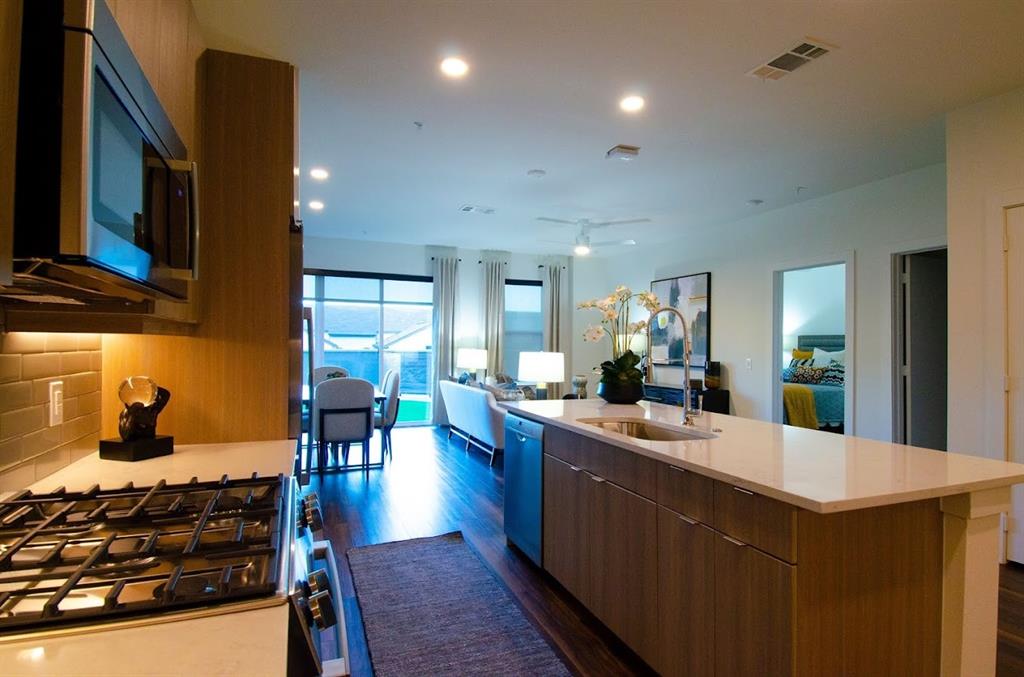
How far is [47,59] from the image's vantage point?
731mm

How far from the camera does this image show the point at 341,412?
193 inches

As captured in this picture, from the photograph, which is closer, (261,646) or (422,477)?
(261,646)

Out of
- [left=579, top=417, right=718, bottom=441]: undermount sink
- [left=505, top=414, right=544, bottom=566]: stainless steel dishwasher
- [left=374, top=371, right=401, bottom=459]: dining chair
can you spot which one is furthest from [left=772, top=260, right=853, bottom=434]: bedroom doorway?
[left=374, top=371, right=401, bottom=459]: dining chair

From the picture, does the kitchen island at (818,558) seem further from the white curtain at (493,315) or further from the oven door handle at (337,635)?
the white curtain at (493,315)

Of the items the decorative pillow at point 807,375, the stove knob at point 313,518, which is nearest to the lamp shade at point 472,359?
the decorative pillow at point 807,375

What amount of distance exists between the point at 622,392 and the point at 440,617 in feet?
5.23

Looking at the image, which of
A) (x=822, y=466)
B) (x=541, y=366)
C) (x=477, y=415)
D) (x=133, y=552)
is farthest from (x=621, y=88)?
(x=477, y=415)

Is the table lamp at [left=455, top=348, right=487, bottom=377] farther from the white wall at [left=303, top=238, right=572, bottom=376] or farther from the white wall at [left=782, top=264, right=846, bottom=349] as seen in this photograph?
the white wall at [left=782, top=264, right=846, bottom=349]

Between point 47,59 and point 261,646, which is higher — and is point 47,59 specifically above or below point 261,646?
above

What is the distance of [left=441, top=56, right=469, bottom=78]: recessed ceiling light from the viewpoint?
272 centimetres

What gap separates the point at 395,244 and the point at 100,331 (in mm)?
6702

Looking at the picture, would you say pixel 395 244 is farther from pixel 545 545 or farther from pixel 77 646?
pixel 77 646

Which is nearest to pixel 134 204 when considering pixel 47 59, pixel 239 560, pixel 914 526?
pixel 47 59

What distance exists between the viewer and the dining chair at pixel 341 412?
4840 mm
